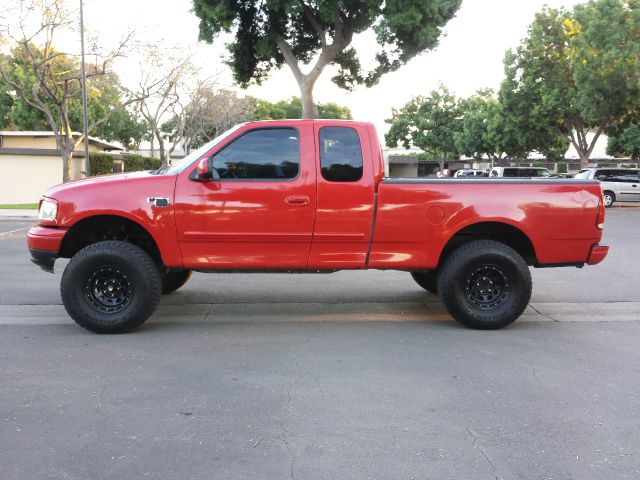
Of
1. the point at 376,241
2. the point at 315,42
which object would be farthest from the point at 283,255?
the point at 315,42

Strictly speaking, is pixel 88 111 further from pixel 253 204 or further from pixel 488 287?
pixel 488 287

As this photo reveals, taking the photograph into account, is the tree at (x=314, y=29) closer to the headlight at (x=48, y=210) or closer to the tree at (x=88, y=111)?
the tree at (x=88, y=111)

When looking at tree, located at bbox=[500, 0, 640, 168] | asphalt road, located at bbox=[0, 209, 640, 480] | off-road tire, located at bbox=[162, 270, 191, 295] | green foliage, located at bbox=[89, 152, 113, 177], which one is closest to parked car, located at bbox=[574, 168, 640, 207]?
tree, located at bbox=[500, 0, 640, 168]

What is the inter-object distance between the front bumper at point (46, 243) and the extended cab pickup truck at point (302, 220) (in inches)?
0.5

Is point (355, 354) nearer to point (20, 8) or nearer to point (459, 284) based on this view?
point (459, 284)

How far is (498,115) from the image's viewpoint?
43594 mm

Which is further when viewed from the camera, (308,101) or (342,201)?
(308,101)

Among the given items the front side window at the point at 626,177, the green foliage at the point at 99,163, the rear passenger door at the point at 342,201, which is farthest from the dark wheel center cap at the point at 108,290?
the green foliage at the point at 99,163

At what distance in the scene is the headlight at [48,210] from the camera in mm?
6168

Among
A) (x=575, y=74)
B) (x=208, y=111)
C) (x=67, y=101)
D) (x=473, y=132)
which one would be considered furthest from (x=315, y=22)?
(x=473, y=132)

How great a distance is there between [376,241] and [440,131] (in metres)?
66.9

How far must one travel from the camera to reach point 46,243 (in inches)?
243

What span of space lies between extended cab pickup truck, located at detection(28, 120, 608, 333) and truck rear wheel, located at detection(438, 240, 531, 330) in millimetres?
11

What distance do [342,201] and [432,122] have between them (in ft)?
220
